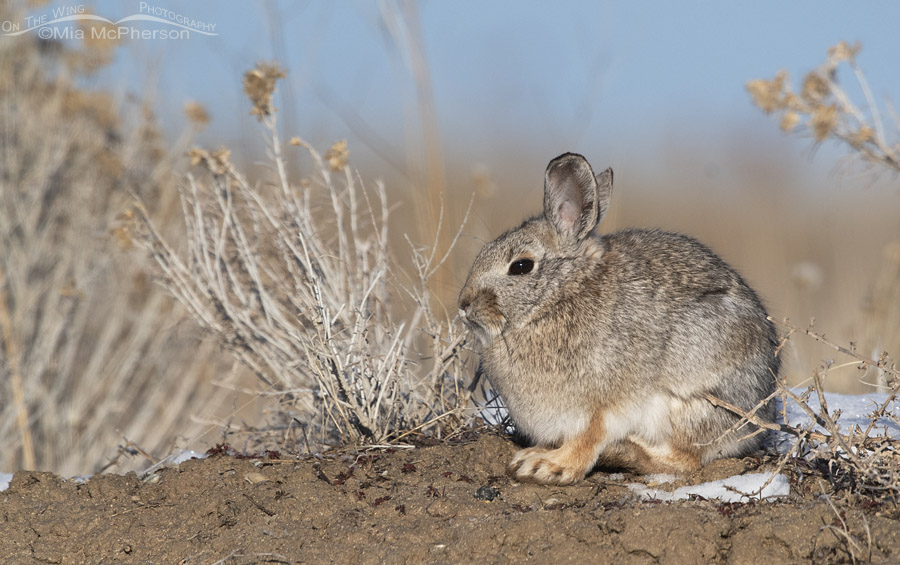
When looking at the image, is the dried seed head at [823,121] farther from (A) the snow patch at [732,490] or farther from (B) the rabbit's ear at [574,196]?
(A) the snow patch at [732,490]

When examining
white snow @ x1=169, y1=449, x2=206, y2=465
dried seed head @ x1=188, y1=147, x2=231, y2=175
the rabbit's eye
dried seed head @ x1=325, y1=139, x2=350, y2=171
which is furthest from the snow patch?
dried seed head @ x1=188, y1=147, x2=231, y2=175

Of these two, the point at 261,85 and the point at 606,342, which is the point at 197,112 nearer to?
the point at 261,85

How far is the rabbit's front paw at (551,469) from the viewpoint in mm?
3316

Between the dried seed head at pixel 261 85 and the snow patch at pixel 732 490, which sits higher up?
the dried seed head at pixel 261 85

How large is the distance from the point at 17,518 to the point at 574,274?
2.25 metres

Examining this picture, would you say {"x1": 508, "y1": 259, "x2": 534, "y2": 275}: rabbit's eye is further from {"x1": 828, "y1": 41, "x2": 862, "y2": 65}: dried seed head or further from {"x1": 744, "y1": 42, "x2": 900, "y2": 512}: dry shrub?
{"x1": 828, "y1": 41, "x2": 862, "y2": 65}: dried seed head

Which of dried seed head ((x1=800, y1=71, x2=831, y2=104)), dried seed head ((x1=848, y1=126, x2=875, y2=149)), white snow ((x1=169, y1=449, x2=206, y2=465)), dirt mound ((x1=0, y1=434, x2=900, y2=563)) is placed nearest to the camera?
dirt mound ((x1=0, y1=434, x2=900, y2=563))

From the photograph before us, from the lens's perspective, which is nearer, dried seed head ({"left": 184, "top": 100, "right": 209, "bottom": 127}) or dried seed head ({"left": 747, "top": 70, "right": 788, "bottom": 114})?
dried seed head ({"left": 747, "top": 70, "right": 788, "bottom": 114})

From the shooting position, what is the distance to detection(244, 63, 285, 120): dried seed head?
4688 millimetres

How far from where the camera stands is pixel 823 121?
5176 millimetres

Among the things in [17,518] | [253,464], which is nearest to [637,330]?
[253,464]

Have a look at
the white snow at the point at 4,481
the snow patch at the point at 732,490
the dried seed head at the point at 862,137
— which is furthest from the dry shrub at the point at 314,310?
the dried seed head at the point at 862,137

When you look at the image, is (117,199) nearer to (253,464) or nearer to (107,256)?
(107,256)

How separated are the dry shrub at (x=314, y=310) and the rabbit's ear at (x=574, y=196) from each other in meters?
0.75
